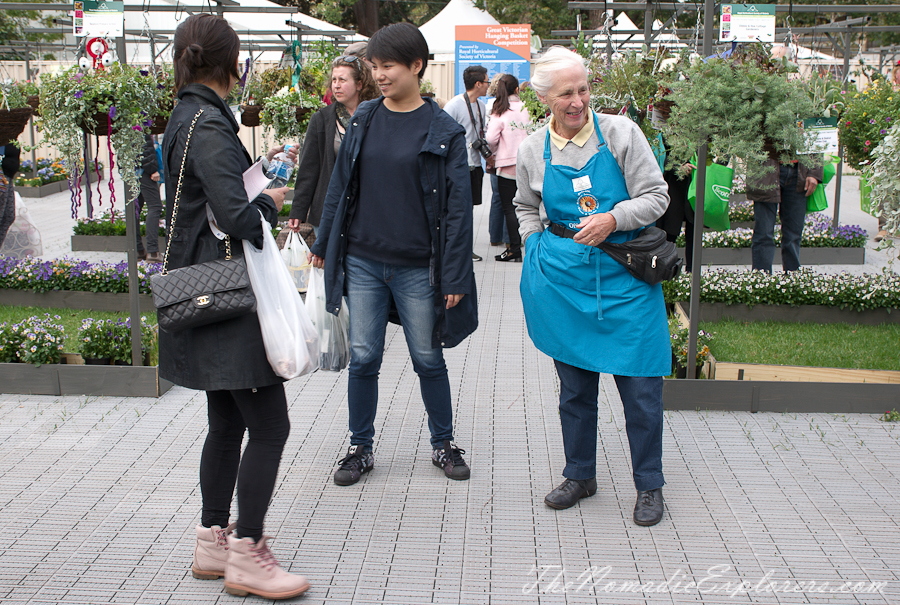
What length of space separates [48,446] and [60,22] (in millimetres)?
6765

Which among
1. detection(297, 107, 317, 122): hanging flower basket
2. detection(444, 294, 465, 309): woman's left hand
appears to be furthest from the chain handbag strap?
detection(297, 107, 317, 122): hanging flower basket

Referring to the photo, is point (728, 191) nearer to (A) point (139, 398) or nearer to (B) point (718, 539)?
(B) point (718, 539)

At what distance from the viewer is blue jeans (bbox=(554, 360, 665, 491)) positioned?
329 centimetres

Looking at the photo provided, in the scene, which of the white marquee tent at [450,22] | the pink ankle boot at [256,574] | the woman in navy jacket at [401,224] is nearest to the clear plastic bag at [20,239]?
the woman in navy jacket at [401,224]

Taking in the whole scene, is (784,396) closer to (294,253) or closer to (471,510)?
(471,510)

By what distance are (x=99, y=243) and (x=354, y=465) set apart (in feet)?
21.9

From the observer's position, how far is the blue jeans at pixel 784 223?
670 cm

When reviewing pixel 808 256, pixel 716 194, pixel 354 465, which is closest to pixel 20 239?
pixel 354 465

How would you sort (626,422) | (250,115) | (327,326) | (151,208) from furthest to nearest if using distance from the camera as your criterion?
(250,115), (151,208), (327,326), (626,422)

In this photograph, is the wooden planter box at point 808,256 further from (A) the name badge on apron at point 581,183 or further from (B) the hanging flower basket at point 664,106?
(A) the name badge on apron at point 581,183

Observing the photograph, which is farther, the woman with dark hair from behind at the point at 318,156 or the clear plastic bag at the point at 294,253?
the clear plastic bag at the point at 294,253

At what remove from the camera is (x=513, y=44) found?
16.6 meters

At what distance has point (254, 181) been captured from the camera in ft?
8.85

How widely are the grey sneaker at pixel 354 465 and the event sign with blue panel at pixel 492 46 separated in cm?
1387
